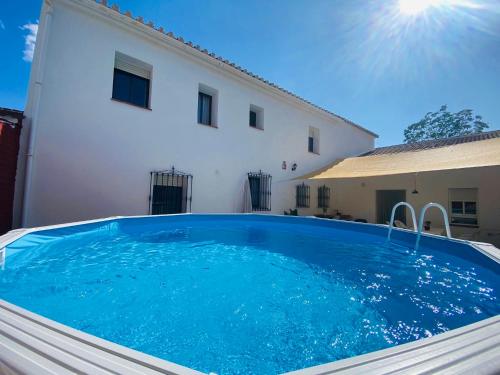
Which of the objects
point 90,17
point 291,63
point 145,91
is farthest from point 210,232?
point 291,63

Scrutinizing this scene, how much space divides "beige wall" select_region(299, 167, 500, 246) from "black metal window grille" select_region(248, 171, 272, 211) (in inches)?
106

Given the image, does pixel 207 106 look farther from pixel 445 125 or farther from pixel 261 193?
pixel 445 125

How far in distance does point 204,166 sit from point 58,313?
7.89 m

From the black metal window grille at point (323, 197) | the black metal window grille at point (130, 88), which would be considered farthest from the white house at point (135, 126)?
the black metal window grille at point (323, 197)

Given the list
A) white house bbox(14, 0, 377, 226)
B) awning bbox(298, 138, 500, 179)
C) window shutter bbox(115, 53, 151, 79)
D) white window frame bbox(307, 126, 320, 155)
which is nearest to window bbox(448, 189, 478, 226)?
awning bbox(298, 138, 500, 179)

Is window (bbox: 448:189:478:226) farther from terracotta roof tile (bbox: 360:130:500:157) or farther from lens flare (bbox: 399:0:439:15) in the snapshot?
lens flare (bbox: 399:0:439:15)

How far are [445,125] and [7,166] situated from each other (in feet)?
142

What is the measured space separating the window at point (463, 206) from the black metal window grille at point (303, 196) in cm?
691

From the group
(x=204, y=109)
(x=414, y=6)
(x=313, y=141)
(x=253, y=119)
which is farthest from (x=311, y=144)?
(x=414, y=6)

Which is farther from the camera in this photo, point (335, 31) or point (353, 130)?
point (353, 130)

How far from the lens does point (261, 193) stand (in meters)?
12.4

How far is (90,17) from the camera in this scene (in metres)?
7.55

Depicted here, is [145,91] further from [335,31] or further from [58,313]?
[58,313]

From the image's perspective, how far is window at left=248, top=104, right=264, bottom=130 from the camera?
41.2 feet
